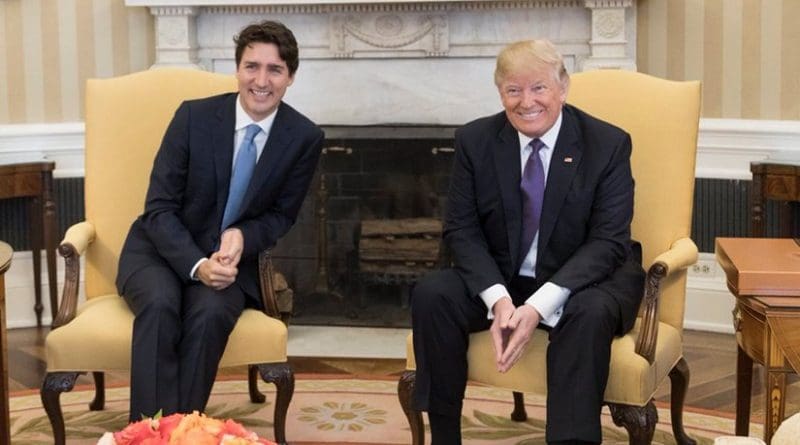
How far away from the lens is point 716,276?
215 inches

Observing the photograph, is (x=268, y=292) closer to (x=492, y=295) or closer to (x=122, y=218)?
(x=122, y=218)

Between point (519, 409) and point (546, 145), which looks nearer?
point (546, 145)

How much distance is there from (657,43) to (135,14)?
7.45 ft

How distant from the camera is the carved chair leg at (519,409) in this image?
414cm

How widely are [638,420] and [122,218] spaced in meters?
1.70

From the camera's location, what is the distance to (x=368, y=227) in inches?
218

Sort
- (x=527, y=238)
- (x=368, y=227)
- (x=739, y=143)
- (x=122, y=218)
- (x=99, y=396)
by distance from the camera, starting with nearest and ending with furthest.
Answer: (x=527, y=238)
(x=122, y=218)
(x=99, y=396)
(x=739, y=143)
(x=368, y=227)

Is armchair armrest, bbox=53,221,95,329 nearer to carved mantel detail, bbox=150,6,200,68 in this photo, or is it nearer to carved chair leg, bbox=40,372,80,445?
carved chair leg, bbox=40,372,80,445

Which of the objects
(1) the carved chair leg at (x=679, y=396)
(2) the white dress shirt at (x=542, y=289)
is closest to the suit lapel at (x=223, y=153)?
(2) the white dress shirt at (x=542, y=289)

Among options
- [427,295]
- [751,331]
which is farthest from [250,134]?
[751,331]

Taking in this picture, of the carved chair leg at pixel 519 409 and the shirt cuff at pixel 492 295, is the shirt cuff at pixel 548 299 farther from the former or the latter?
the carved chair leg at pixel 519 409

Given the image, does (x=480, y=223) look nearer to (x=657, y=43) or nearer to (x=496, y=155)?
(x=496, y=155)

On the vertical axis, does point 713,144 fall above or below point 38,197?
above

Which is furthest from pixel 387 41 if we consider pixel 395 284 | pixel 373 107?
pixel 395 284
